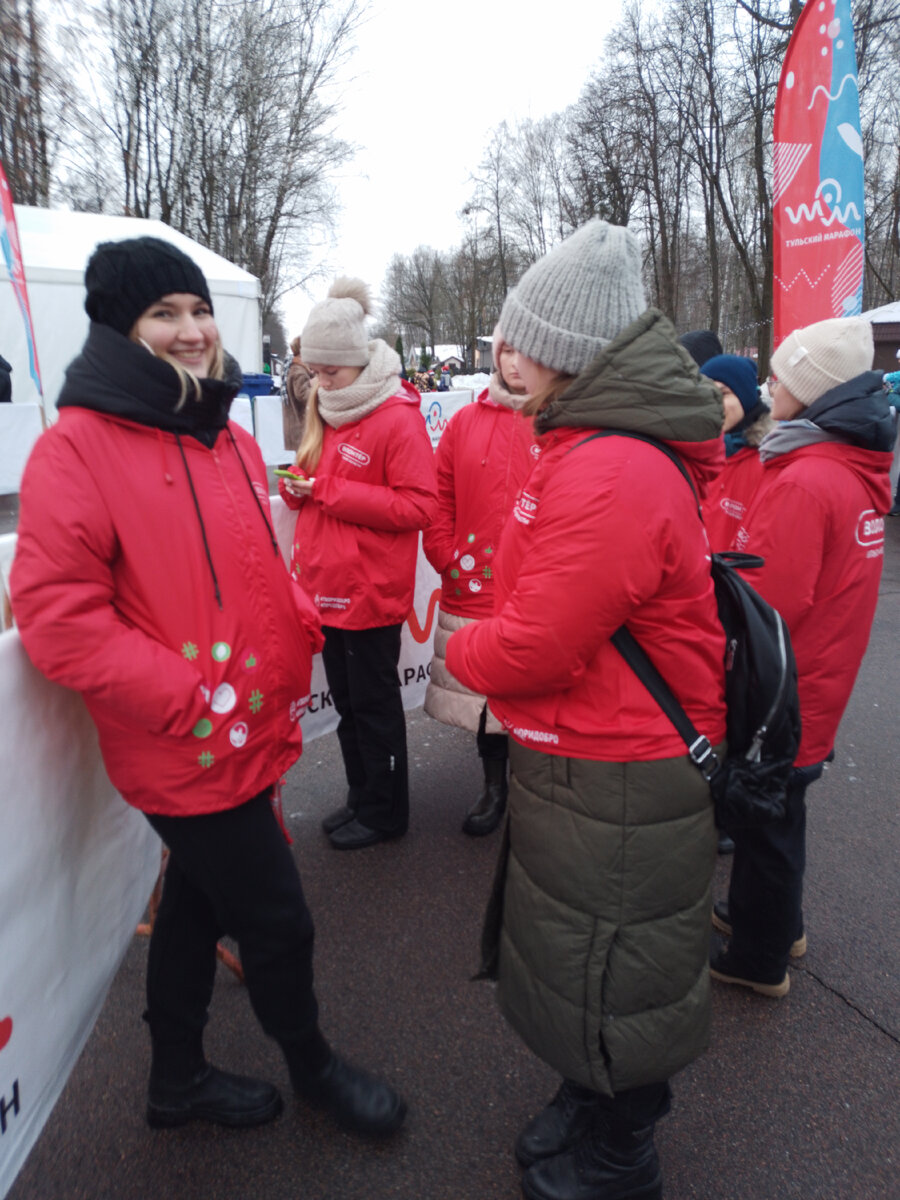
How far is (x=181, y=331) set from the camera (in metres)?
1.68

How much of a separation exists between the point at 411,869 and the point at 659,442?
2.23m

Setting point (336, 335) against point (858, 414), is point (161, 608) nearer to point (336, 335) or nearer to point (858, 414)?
point (336, 335)

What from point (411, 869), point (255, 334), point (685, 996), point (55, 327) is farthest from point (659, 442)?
point (255, 334)

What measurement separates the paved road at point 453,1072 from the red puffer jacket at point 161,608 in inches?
38.3

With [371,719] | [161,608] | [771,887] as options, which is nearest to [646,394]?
[161,608]

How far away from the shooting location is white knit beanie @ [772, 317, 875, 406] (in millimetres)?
2334

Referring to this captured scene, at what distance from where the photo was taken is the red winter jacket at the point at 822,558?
2160 millimetres

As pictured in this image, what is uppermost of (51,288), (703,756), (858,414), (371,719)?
(51,288)

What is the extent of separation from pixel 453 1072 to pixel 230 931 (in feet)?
2.84

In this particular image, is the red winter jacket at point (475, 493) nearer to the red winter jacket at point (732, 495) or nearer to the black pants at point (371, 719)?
the black pants at point (371, 719)

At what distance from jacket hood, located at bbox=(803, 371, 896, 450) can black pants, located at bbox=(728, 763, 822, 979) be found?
0.91 metres

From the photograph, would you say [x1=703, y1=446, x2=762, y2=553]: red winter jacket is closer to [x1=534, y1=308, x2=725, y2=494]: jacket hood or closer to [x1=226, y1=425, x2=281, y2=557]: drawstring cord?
[x1=534, y1=308, x2=725, y2=494]: jacket hood

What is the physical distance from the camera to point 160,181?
21484 mm

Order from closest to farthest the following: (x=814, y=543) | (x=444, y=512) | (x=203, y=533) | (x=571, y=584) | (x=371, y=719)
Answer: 1. (x=571, y=584)
2. (x=203, y=533)
3. (x=814, y=543)
4. (x=371, y=719)
5. (x=444, y=512)
